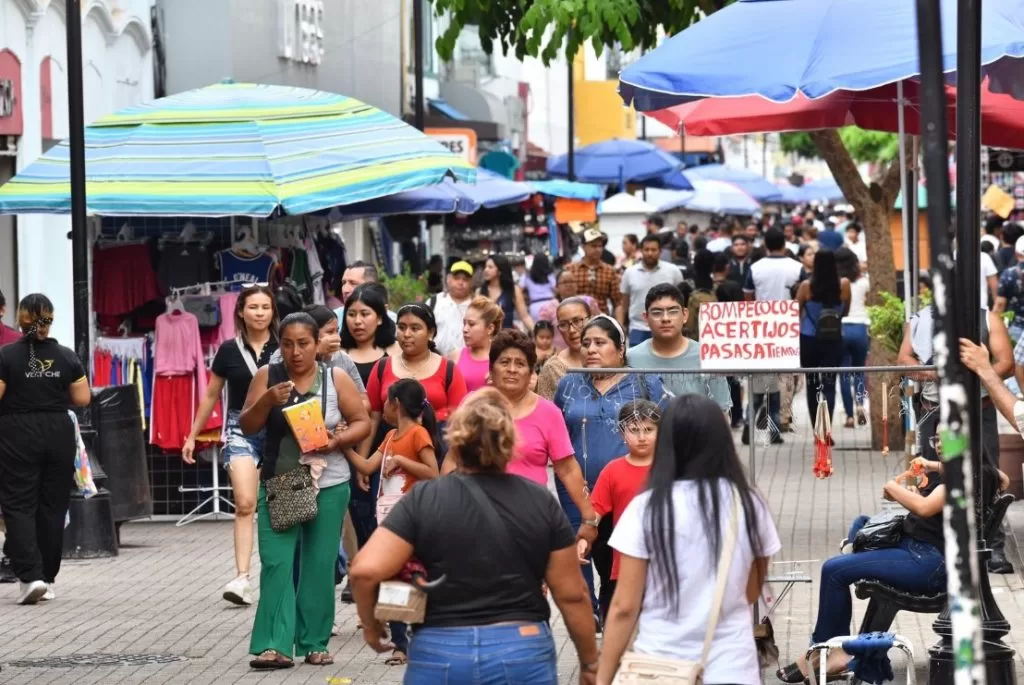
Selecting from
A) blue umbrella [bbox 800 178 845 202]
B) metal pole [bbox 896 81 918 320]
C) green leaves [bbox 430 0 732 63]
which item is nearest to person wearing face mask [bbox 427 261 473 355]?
green leaves [bbox 430 0 732 63]

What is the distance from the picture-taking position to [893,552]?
26.8 ft

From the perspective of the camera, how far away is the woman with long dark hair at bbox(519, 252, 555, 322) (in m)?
20.3

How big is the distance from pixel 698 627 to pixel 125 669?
15.0 feet

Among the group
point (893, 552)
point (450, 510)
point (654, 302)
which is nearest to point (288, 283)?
point (654, 302)

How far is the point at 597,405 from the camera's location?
28.9 feet

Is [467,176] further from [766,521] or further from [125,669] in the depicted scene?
[766,521]

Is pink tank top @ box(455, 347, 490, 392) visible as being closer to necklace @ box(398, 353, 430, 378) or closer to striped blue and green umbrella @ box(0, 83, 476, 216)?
necklace @ box(398, 353, 430, 378)

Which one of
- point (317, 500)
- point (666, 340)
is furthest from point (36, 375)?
point (666, 340)

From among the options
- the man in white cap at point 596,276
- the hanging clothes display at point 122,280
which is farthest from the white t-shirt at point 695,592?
the man in white cap at point 596,276

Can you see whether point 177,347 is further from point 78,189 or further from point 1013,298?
point 1013,298

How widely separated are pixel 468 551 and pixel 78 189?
805cm

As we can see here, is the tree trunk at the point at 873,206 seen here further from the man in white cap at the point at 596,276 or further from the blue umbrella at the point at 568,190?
the blue umbrella at the point at 568,190

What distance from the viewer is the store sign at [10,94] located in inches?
670

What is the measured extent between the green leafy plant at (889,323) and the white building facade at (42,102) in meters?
7.06
